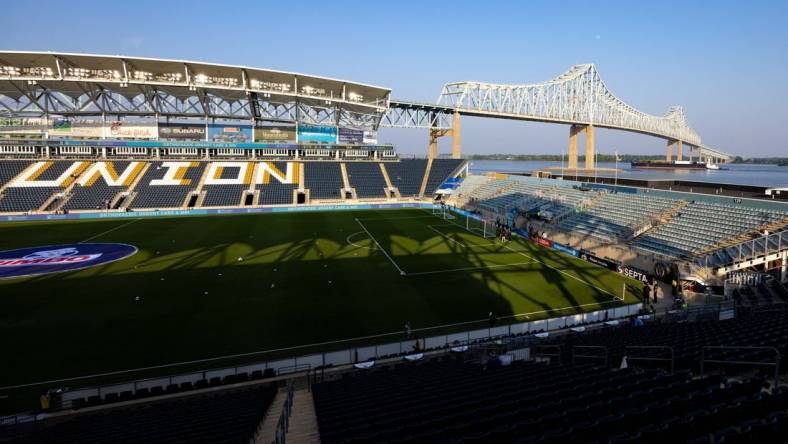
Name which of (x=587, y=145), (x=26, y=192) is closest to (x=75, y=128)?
(x=26, y=192)

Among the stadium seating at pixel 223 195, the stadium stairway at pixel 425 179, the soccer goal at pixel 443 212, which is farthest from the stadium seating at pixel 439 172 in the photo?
the stadium seating at pixel 223 195

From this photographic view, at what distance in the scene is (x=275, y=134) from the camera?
72375 mm

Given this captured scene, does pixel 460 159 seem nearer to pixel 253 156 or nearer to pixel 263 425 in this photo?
pixel 253 156

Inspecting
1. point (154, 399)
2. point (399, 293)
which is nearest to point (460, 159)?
point (399, 293)

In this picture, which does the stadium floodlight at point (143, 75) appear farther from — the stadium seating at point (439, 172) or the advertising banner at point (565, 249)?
the advertising banner at point (565, 249)

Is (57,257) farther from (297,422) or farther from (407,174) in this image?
(407,174)

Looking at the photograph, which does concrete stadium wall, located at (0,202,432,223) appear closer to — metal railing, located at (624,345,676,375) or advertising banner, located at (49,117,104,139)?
advertising banner, located at (49,117,104,139)

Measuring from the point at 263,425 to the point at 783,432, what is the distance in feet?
30.1

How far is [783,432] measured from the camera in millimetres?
5047

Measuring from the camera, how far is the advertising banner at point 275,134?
7188cm

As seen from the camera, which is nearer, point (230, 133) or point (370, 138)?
point (230, 133)

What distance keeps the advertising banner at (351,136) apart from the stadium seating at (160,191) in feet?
77.9

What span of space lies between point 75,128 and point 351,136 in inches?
1642

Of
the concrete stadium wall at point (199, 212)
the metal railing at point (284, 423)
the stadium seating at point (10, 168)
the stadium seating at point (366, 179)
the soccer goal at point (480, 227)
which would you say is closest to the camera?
the metal railing at point (284, 423)
